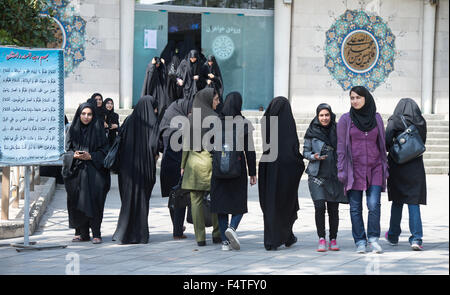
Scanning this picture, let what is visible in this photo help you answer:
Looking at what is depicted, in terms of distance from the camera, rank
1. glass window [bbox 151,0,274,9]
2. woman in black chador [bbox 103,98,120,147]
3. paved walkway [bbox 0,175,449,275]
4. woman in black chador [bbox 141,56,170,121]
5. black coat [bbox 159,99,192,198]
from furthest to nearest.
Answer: glass window [bbox 151,0,274,9], woman in black chador [bbox 141,56,170,121], woman in black chador [bbox 103,98,120,147], black coat [bbox 159,99,192,198], paved walkway [bbox 0,175,449,275]

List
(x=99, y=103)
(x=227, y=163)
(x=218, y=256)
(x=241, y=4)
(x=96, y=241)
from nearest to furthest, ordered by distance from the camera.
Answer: (x=218, y=256)
(x=227, y=163)
(x=96, y=241)
(x=99, y=103)
(x=241, y=4)

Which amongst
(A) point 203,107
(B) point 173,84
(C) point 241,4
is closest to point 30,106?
(A) point 203,107

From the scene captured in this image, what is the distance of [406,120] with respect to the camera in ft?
24.9

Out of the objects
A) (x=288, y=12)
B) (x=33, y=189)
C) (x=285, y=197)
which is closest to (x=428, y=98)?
(x=288, y=12)

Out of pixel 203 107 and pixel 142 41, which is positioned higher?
pixel 142 41

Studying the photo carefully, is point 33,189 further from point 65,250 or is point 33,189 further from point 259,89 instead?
point 259,89

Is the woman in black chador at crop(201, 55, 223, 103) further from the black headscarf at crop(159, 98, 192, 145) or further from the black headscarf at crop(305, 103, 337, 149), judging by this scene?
the black headscarf at crop(305, 103, 337, 149)

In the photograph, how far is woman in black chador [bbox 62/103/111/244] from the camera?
791cm

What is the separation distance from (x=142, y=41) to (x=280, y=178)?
472 inches

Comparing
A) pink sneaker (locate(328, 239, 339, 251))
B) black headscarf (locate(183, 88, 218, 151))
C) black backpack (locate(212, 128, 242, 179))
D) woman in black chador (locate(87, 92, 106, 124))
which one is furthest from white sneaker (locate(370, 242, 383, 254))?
woman in black chador (locate(87, 92, 106, 124))

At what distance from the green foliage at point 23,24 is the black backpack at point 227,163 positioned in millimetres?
2916

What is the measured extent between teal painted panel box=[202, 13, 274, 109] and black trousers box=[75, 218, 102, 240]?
11.8 m

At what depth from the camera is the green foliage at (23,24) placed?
9.15 m

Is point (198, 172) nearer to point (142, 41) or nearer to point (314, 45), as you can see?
point (142, 41)
